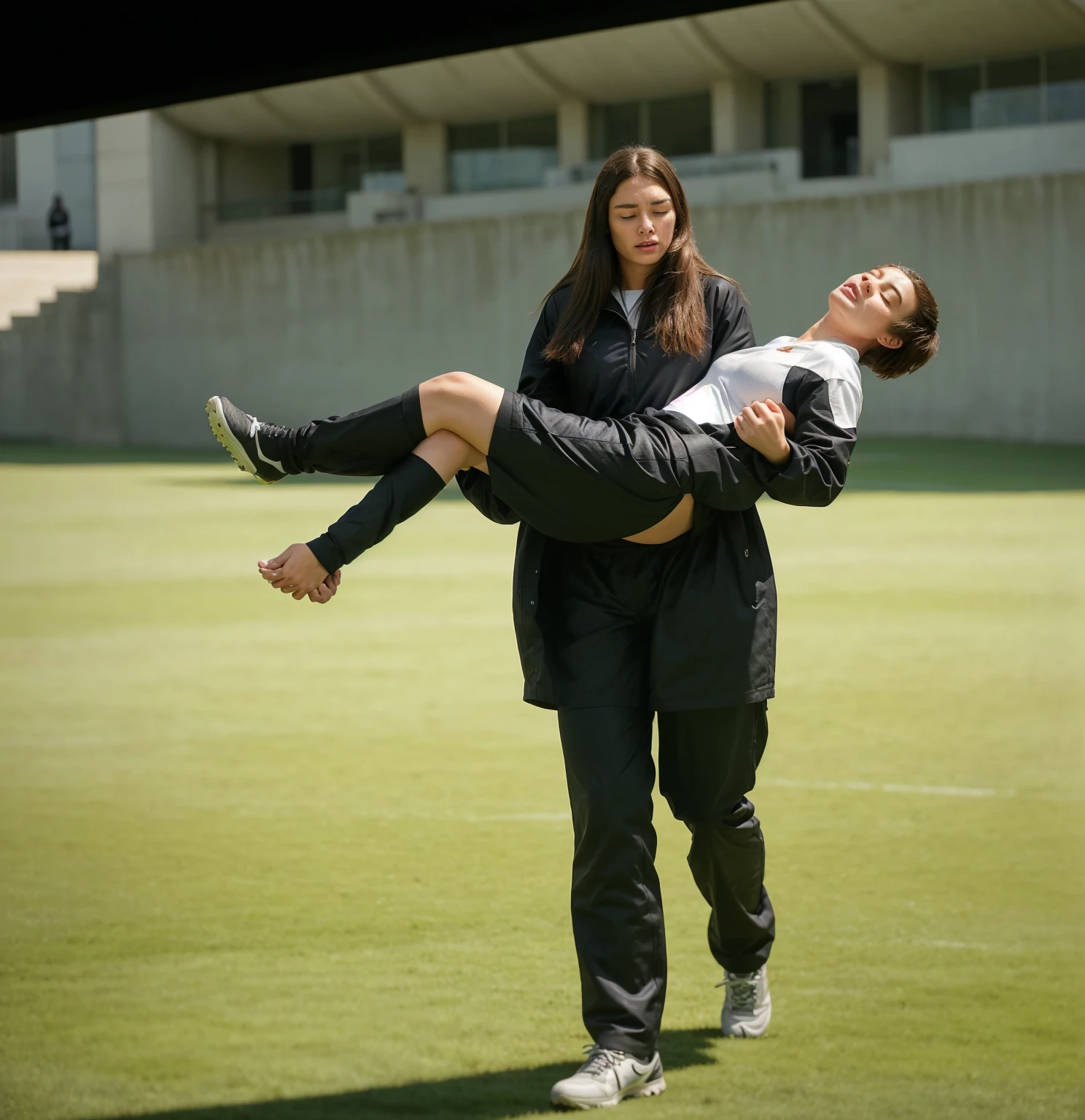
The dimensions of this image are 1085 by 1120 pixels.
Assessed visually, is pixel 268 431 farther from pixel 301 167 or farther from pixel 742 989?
pixel 301 167

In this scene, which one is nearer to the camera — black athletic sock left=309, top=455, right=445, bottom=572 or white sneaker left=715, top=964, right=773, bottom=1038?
black athletic sock left=309, top=455, right=445, bottom=572

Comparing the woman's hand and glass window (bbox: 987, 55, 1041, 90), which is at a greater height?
glass window (bbox: 987, 55, 1041, 90)

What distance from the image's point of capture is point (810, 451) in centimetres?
413

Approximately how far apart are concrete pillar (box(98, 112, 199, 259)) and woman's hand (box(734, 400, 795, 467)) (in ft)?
134

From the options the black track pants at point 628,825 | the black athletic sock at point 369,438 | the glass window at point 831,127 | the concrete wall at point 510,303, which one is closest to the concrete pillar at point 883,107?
the glass window at point 831,127

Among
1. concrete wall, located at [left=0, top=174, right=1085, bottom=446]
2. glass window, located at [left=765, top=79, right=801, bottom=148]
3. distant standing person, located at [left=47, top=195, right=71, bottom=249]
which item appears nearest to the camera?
concrete wall, located at [left=0, top=174, right=1085, bottom=446]

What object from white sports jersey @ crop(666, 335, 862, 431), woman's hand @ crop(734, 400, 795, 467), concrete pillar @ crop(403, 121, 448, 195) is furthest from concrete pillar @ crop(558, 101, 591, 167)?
woman's hand @ crop(734, 400, 795, 467)

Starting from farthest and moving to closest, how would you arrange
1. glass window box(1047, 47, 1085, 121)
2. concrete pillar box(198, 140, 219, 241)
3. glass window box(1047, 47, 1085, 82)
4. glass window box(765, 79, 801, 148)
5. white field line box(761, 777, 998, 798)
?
1. concrete pillar box(198, 140, 219, 241)
2. glass window box(765, 79, 801, 148)
3. glass window box(1047, 47, 1085, 82)
4. glass window box(1047, 47, 1085, 121)
5. white field line box(761, 777, 998, 798)

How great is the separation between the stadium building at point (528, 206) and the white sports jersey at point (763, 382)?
26.0 metres

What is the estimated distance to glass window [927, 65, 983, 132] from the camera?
35.7 metres

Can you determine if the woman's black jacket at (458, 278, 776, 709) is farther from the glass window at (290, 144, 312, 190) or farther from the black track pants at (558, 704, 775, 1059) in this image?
the glass window at (290, 144, 312, 190)

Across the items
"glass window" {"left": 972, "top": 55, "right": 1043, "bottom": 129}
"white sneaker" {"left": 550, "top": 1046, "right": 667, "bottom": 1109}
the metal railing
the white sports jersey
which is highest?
the metal railing

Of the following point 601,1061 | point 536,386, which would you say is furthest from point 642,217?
point 601,1061

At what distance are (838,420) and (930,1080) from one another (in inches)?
69.5
